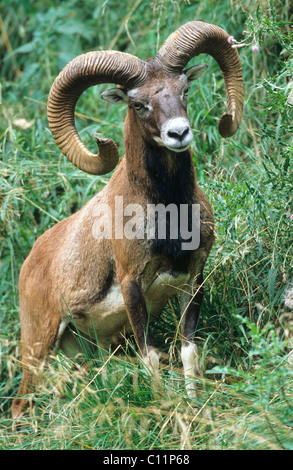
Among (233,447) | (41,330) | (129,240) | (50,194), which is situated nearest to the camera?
(233,447)

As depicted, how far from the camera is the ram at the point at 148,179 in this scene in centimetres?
526

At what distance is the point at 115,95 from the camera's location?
17.9ft

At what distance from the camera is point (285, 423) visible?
4.24m

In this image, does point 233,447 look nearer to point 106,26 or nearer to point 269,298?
point 269,298

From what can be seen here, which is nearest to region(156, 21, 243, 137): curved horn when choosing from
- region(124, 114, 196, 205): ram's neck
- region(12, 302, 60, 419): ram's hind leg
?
region(124, 114, 196, 205): ram's neck

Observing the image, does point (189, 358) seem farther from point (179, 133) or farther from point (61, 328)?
point (179, 133)

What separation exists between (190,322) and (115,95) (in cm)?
178

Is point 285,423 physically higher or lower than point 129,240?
lower

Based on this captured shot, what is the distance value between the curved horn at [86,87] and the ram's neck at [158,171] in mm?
170

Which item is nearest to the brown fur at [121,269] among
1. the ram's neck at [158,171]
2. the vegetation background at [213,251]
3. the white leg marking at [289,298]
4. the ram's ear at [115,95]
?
the ram's neck at [158,171]

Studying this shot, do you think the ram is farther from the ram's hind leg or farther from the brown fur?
the ram's hind leg

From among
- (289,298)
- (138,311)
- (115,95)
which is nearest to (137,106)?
(115,95)
